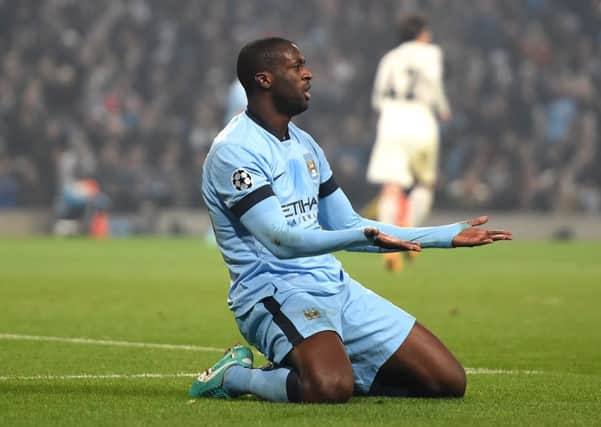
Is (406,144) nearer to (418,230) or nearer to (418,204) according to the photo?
(418,204)

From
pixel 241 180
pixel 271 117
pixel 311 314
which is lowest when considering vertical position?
pixel 311 314

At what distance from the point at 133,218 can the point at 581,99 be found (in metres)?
8.65

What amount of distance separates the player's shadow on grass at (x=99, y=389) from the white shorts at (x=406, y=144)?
1079 cm

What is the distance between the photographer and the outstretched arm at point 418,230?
229 inches

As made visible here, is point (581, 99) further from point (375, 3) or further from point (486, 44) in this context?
point (375, 3)

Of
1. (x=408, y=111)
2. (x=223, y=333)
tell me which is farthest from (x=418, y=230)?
(x=408, y=111)

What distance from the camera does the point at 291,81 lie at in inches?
247

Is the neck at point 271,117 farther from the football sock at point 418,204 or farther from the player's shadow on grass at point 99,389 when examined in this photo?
the football sock at point 418,204

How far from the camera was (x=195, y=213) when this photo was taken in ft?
86.5

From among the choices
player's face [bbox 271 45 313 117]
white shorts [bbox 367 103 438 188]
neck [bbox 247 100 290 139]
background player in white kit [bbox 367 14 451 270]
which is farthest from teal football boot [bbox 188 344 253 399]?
white shorts [bbox 367 103 438 188]

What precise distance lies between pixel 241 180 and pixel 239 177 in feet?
0.06

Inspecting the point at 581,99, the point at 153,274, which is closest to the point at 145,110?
the point at 581,99

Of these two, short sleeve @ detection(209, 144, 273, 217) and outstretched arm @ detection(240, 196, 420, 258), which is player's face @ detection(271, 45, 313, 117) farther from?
outstretched arm @ detection(240, 196, 420, 258)

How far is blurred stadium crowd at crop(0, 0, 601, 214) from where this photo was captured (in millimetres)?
26516
